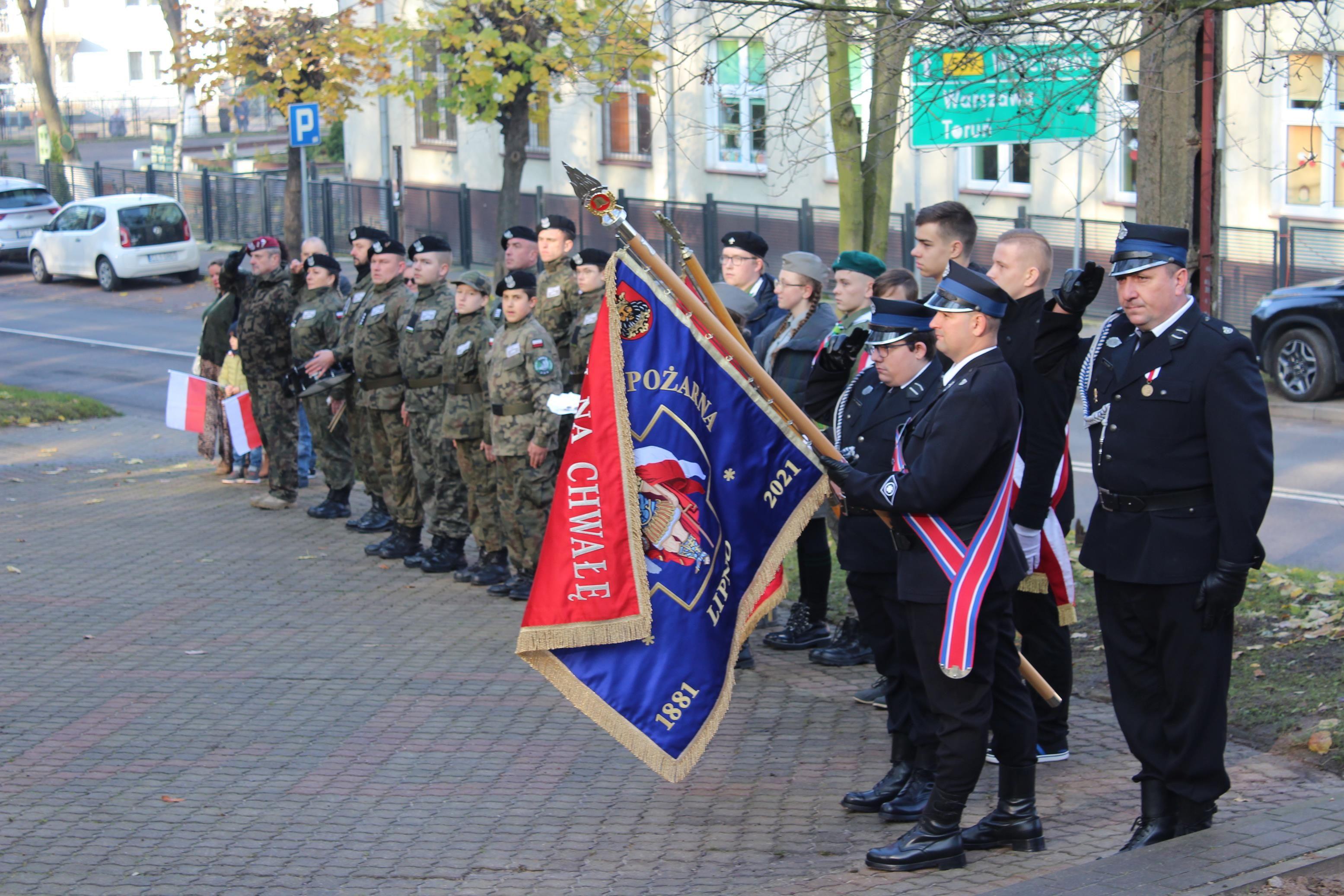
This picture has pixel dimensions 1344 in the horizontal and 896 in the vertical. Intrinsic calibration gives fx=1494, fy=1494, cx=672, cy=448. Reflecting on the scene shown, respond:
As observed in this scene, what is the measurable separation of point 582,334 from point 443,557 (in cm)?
184

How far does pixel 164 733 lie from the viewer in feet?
22.0

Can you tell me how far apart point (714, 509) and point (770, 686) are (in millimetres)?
1949

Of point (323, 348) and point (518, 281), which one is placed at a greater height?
point (518, 281)

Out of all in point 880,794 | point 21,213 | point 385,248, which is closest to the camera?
point 880,794

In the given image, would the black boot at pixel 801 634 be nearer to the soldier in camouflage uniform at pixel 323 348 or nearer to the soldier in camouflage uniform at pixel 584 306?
the soldier in camouflage uniform at pixel 584 306

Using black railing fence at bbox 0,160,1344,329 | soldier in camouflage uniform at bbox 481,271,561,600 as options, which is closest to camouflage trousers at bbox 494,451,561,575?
soldier in camouflage uniform at bbox 481,271,561,600

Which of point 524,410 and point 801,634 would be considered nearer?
point 801,634

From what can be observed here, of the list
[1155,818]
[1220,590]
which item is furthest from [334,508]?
[1220,590]

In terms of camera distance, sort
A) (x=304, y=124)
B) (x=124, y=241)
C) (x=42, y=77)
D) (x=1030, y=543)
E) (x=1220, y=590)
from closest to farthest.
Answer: (x=1220, y=590), (x=1030, y=543), (x=304, y=124), (x=124, y=241), (x=42, y=77)

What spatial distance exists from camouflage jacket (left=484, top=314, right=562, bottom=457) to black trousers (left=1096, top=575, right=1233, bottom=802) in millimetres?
4014

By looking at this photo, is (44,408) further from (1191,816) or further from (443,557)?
(1191,816)

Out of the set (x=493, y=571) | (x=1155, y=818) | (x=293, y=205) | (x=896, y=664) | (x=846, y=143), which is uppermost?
(x=293, y=205)

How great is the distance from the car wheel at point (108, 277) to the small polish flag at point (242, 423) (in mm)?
17702

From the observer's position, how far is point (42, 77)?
40031 millimetres
